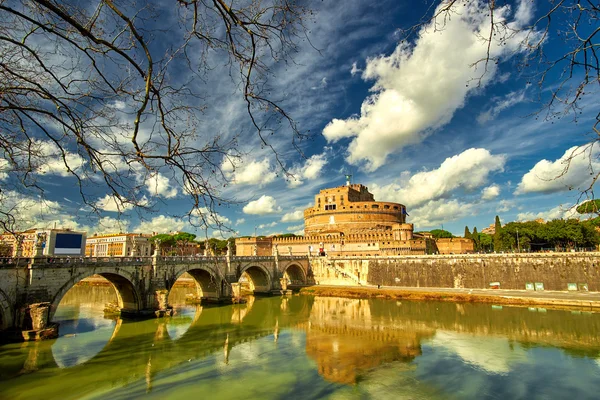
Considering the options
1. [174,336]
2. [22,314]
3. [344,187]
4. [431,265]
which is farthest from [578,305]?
[344,187]

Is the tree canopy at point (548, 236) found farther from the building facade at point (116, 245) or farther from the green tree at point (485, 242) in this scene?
the building facade at point (116, 245)

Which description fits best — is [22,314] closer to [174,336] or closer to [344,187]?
[174,336]

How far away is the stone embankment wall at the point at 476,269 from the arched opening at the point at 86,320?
95.8 feet

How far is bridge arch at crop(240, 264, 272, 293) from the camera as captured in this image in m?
44.8

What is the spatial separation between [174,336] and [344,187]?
54.5 meters

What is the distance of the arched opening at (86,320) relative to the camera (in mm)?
18188

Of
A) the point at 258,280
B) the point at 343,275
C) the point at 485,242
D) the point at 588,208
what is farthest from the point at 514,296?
the point at 485,242

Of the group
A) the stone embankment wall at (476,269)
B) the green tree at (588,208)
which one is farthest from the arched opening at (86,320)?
the stone embankment wall at (476,269)

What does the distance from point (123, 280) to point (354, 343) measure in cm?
1870

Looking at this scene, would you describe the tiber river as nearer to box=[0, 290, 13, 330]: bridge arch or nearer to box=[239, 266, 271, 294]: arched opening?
box=[0, 290, 13, 330]: bridge arch

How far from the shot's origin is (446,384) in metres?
13.4

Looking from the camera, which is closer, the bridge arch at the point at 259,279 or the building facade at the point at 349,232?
the bridge arch at the point at 259,279

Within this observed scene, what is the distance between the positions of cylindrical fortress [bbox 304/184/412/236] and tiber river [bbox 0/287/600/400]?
135 ft

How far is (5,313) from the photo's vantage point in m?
19.4
